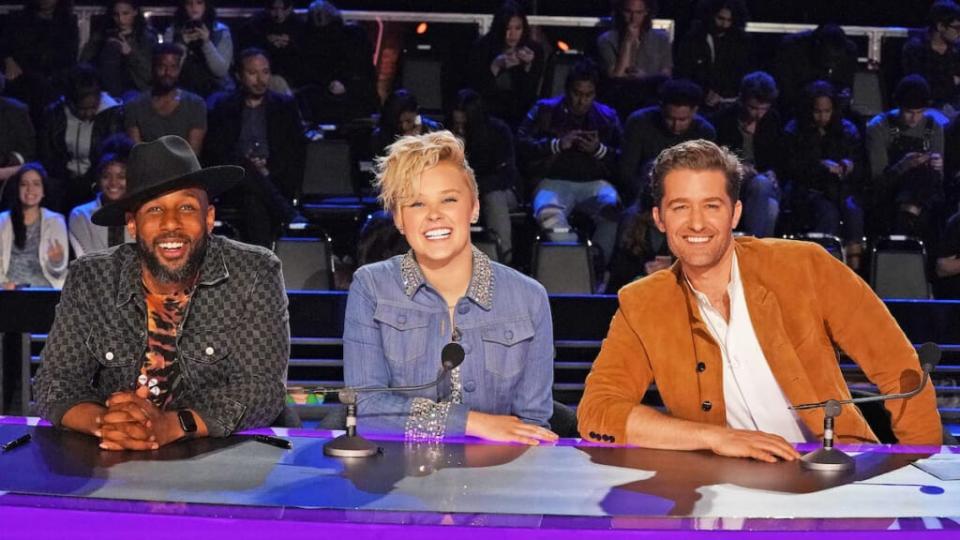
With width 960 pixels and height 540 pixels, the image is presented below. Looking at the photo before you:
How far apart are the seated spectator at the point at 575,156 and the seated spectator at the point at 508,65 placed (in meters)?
0.40

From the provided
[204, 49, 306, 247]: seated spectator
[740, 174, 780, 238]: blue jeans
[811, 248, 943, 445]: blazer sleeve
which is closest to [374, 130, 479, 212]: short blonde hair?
[811, 248, 943, 445]: blazer sleeve

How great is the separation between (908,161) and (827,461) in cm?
520

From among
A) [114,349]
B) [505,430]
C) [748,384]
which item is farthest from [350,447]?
[748,384]

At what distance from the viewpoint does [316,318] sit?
4535 millimetres

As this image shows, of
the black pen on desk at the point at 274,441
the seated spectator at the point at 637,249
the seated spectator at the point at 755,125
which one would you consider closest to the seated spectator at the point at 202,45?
the seated spectator at the point at 637,249

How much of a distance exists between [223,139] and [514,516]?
536cm

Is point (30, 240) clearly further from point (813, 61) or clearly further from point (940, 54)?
point (940, 54)

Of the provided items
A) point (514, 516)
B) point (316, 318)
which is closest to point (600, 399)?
point (514, 516)

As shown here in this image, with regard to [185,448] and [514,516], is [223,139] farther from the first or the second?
[514,516]

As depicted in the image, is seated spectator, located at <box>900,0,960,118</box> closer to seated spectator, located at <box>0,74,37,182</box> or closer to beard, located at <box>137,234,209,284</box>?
seated spectator, located at <box>0,74,37,182</box>

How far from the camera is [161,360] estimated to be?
9.95 feet

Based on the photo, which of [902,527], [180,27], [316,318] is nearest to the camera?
[902,527]

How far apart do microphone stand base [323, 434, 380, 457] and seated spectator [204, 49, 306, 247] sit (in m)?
4.43

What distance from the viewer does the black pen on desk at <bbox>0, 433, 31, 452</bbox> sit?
2.39m
